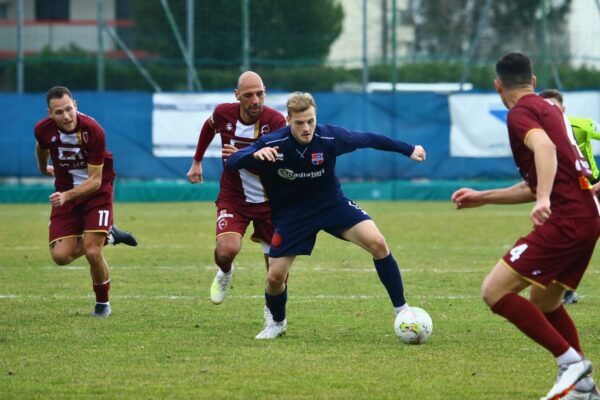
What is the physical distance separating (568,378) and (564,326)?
65cm

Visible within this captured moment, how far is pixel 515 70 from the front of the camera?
20.7ft

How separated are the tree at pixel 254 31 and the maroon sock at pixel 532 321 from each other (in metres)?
18.0

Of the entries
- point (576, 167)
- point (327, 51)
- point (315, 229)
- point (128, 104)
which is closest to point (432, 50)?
point (327, 51)

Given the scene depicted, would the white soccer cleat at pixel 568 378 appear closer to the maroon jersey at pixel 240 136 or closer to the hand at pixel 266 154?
the hand at pixel 266 154

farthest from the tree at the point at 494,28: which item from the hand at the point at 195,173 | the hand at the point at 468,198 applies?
the hand at the point at 468,198

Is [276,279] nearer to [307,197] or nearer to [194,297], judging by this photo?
[307,197]

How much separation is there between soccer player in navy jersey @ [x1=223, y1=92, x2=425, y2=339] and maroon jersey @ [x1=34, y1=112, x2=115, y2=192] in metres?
1.86

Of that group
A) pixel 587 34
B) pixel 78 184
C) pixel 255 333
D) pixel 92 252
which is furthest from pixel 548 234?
pixel 587 34

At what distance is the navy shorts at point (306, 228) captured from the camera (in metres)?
8.23

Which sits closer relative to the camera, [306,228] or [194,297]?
[306,228]

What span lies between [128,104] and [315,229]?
15512mm

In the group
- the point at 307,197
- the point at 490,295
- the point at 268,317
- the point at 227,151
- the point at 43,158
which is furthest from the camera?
the point at 43,158

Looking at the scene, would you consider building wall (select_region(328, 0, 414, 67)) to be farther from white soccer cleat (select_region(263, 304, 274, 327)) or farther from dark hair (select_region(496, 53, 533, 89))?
dark hair (select_region(496, 53, 533, 89))

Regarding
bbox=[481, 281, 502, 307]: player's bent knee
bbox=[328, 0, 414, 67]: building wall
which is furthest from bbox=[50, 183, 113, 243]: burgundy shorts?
bbox=[328, 0, 414, 67]: building wall
